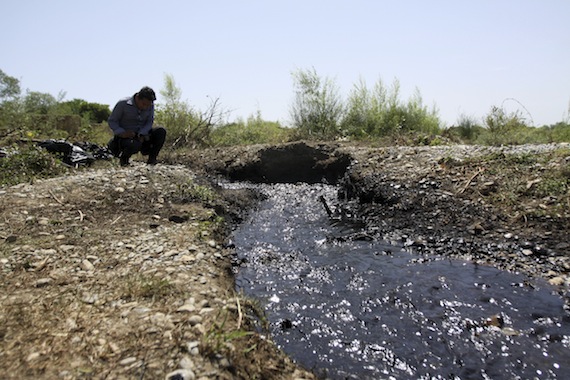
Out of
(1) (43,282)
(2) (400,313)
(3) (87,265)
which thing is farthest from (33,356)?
(2) (400,313)

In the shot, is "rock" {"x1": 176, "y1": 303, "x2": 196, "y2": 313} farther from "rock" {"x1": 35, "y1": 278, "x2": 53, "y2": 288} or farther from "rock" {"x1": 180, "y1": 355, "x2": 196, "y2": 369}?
"rock" {"x1": 35, "y1": 278, "x2": 53, "y2": 288}

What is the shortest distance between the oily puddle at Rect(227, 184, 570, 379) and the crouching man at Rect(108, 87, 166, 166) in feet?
12.3

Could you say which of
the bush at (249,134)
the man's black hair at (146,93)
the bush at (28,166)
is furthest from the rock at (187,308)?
the bush at (249,134)

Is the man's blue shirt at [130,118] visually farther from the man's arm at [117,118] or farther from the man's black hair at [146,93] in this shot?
the man's black hair at [146,93]

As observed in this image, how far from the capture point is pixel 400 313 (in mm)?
3256

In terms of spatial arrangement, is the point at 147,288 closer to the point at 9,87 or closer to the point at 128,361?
the point at 128,361

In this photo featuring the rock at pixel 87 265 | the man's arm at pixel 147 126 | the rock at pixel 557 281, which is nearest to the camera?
the rock at pixel 87 265

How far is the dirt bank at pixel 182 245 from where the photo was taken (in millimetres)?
2232

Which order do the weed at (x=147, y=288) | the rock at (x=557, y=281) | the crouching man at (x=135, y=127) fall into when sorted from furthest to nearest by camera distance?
1. the crouching man at (x=135, y=127)
2. the rock at (x=557, y=281)
3. the weed at (x=147, y=288)

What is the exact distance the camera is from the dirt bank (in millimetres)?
2232

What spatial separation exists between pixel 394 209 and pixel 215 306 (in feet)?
12.3

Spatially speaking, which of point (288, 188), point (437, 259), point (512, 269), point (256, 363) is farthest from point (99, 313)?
point (288, 188)

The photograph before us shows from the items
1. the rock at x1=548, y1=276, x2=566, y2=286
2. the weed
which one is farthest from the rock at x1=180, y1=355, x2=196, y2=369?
the rock at x1=548, y1=276, x2=566, y2=286

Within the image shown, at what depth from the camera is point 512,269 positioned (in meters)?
3.90
